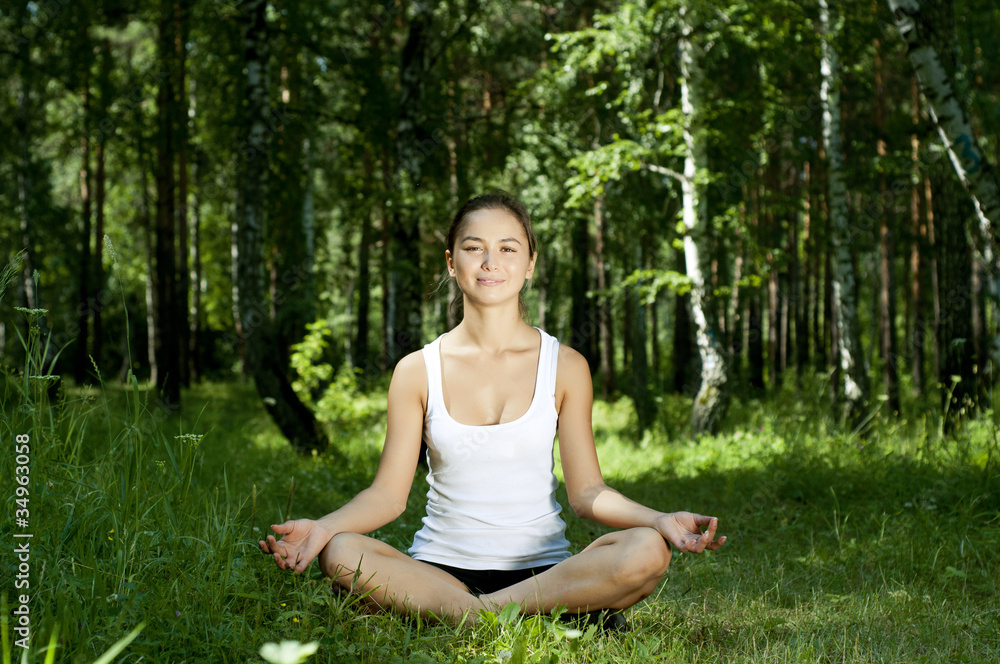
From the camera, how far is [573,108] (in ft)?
37.4

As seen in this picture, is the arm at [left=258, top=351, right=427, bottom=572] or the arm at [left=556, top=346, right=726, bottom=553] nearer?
the arm at [left=258, top=351, right=427, bottom=572]

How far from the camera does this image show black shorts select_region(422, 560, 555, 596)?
2.83 meters

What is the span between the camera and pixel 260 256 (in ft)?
25.7

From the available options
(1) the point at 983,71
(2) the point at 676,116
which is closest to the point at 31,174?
(2) the point at 676,116

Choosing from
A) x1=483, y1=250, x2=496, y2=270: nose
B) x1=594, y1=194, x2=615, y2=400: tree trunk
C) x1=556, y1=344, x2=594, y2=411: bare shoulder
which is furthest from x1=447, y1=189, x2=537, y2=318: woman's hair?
x1=594, y1=194, x2=615, y2=400: tree trunk

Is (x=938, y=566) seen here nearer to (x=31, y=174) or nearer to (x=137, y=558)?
(x=137, y=558)

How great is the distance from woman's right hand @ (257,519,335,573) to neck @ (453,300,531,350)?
3.09 ft

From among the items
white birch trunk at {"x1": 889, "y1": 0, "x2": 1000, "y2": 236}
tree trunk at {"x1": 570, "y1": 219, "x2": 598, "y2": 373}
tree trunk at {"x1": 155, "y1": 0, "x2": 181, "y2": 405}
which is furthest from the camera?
tree trunk at {"x1": 570, "y1": 219, "x2": 598, "y2": 373}

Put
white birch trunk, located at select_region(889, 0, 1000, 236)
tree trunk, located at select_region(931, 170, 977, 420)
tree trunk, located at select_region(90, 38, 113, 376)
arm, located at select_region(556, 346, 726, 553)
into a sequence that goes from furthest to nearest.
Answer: tree trunk, located at select_region(90, 38, 113, 376) → tree trunk, located at select_region(931, 170, 977, 420) → white birch trunk, located at select_region(889, 0, 1000, 236) → arm, located at select_region(556, 346, 726, 553)

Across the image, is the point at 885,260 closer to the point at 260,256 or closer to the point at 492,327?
the point at 260,256

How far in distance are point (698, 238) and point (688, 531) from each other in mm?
7219

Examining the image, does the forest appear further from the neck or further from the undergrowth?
the neck

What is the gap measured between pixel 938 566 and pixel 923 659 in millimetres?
1365

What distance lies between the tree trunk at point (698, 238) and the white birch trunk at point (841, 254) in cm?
152
